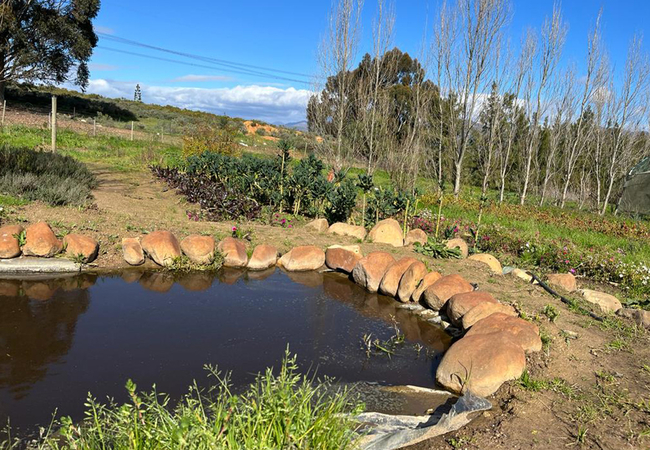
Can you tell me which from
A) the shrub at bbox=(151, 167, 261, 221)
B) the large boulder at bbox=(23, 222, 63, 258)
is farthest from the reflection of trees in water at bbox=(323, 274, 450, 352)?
the large boulder at bbox=(23, 222, 63, 258)

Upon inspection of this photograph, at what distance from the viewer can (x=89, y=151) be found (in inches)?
653

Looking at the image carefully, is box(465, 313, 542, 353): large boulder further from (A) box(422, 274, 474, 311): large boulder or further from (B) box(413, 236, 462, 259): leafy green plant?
(B) box(413, 236, 462, 259): leafy green plant

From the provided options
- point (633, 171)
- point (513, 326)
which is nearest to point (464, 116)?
point (633, 171)

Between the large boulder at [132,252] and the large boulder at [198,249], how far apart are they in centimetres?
55

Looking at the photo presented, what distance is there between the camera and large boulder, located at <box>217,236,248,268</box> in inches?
261

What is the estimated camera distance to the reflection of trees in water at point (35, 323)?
3609 millimetres

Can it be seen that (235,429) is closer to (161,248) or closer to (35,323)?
(35,323)

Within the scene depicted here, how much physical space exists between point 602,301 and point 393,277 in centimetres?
244

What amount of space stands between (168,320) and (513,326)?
10.6ft

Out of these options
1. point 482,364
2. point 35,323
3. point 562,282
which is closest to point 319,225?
point 562,282

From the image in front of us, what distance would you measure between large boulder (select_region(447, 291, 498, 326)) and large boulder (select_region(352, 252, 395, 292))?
1.28 meters

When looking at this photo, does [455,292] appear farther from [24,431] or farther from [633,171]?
[633,171]

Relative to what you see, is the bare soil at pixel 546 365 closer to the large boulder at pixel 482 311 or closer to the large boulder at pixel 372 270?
the large boulder at pixel 482 311

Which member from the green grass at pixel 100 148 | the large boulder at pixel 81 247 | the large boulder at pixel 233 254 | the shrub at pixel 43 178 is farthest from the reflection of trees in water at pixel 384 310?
the green grass at pixel 100 148
